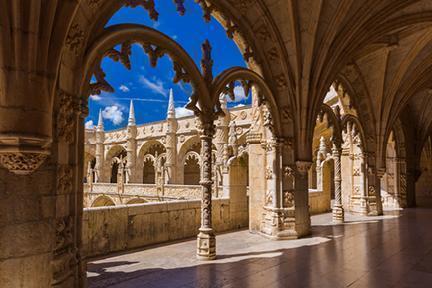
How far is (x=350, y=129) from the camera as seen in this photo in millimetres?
9016

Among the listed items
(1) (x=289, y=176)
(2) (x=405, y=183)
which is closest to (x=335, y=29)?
(1) (x=289, y=176)

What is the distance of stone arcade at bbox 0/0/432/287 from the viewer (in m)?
2.27

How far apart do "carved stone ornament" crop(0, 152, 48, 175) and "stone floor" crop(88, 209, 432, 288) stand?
66.0 inches

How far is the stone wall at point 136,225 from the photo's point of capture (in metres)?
4.59

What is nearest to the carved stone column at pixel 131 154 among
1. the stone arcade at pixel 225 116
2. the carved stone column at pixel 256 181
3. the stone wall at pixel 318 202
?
the stone arcade at pixel 225 116

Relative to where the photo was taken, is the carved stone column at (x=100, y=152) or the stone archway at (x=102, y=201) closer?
the stone archway at (x=102, y=201)

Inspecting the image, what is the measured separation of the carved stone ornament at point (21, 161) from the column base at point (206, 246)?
266 centimetres

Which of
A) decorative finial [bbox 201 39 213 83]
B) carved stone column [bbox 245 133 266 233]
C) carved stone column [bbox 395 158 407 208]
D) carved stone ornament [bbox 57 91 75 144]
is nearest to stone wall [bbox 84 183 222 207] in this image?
carved stone column [bbox 245 133 266 233]

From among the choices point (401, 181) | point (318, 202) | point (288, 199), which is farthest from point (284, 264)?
point (401, 181)

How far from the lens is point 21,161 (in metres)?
2.19

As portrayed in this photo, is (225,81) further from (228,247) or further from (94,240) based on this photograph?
(94,240)

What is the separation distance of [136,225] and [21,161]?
3.18 metres

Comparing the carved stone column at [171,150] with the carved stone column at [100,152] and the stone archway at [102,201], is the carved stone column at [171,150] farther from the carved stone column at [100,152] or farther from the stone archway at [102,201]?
the carved stone column at [100,152]

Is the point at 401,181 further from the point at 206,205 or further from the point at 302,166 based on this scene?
the point at 206,205
